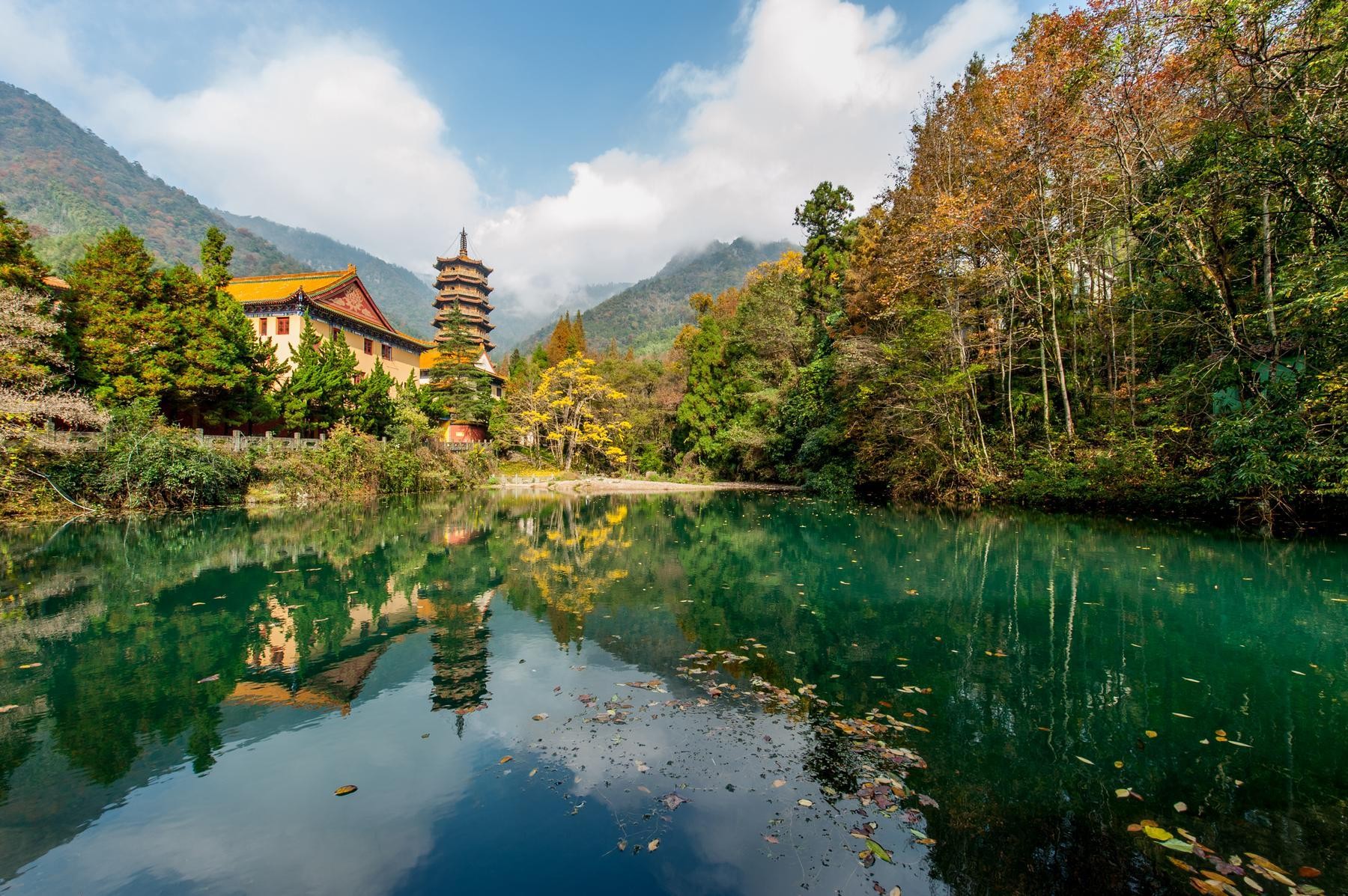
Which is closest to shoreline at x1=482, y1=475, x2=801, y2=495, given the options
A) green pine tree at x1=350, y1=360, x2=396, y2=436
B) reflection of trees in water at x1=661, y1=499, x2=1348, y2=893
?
green pine tree at x1=350, y1=360, x2=396, y2=436

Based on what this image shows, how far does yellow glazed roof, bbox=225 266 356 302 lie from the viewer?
27.9 meters

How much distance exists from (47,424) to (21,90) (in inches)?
6724

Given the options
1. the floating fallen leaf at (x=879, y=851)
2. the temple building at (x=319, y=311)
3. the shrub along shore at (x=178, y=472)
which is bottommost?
the floating fallen leaf at (x=879, y=851)

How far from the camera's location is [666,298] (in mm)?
93812

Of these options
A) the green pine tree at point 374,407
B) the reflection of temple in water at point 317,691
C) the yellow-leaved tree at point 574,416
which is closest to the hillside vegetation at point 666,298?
the yellow-leaved tree at point 574,416

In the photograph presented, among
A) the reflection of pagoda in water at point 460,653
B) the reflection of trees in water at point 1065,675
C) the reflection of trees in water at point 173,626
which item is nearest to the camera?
the reflection of trees in water at point 1065,675

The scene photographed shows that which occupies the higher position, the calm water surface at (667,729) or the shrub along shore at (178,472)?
the shrub along shore at (178,472)

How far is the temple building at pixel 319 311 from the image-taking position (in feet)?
91.6

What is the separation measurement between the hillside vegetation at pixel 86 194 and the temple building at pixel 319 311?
1783 inches

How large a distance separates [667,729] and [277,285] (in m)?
33.4

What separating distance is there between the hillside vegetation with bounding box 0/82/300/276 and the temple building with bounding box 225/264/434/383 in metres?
45.3

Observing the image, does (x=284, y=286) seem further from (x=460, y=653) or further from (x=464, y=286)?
(x=460, y=653)


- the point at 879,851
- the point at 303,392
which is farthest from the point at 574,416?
the point at 879,851

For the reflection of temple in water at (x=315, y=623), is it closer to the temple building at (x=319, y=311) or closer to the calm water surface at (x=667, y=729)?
the calm water surface at (x=667, y=729)
